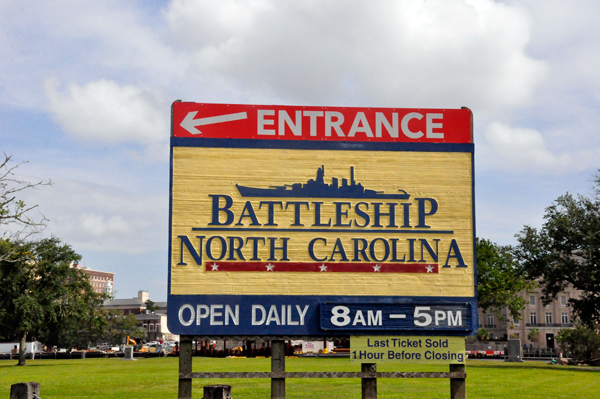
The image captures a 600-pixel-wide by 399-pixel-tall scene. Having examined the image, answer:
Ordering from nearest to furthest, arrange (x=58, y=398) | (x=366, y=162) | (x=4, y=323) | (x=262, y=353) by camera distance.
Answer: (x=366, y=162), (x=58, y=398), (x=4, y=323), (x=262, y=353)

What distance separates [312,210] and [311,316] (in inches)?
86.9

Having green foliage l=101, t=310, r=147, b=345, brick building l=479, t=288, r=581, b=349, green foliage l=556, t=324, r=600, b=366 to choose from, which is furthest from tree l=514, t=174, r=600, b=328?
green foliage l=101, t=310, r=147, b=345

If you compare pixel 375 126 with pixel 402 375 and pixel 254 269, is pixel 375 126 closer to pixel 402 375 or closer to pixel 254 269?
pixel 254 269

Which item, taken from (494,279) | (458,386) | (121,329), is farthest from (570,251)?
(121,329)

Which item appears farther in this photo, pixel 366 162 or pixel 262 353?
pixel 262 353

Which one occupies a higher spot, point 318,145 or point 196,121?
point 196,121

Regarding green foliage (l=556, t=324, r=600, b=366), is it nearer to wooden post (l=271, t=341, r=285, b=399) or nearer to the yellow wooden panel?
the yellow wooden panel

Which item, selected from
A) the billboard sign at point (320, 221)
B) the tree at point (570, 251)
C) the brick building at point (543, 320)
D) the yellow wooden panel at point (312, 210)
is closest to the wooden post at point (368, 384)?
the billboard sign at point (320, 221)

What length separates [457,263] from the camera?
12.8m

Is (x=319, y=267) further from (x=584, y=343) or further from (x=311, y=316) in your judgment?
(x=584, y=343)

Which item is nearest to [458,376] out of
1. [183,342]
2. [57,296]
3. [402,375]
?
[402,375]

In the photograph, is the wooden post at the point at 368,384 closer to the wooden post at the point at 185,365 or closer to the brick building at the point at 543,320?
the wooden post at the point at 185,365

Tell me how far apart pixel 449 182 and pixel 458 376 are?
13.4 feet

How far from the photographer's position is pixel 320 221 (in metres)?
12.7
